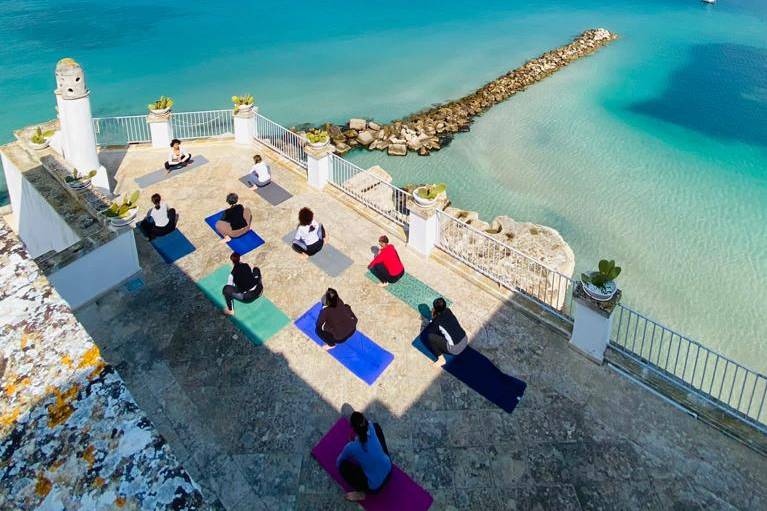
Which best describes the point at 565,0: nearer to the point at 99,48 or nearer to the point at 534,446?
the point at 99,48

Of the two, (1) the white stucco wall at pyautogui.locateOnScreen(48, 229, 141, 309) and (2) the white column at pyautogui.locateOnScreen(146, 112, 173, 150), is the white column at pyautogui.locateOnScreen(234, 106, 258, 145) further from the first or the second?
(1) the white stucco wall at pyautogui.locateOnScreen(48, 229, 141, 309)

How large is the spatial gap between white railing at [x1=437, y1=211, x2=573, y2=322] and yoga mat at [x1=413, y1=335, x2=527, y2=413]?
6.87 ft

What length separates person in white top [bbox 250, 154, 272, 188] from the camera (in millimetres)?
14484

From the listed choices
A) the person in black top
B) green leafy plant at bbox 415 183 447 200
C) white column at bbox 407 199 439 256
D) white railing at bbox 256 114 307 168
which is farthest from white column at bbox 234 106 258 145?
the person in black top

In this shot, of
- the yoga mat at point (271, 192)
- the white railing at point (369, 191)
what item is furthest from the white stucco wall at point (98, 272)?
the white railing at point (369, 191)

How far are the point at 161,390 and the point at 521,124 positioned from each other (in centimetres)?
2477

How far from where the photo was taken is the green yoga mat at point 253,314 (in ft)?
33.3

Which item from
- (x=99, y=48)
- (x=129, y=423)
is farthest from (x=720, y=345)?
(x=99, y=48)

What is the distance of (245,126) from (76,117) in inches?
202

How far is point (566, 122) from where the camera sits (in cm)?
2838

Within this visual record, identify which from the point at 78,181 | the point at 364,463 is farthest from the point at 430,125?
the point at 364,463

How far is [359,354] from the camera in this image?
976cm

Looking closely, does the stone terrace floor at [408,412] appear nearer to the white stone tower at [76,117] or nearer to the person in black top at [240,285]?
the person in black top at [240,285]

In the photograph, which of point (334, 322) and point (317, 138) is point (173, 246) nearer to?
point (317, 138)
